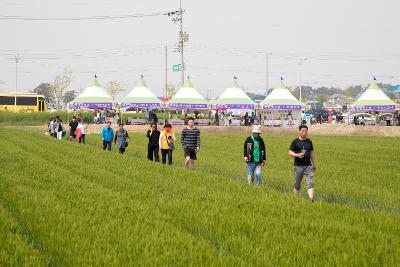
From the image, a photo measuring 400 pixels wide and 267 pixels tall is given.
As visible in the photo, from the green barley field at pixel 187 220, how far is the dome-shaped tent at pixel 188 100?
109 ft

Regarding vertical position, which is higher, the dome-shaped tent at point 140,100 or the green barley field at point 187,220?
the dome-shaped tent at point 140,100

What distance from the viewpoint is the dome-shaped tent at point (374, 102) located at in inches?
1987

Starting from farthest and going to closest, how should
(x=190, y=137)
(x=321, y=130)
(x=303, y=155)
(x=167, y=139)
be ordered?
(x=321, y=130)
(x=167, y=139)
(x=190, y=137)
(x=303, y=155)

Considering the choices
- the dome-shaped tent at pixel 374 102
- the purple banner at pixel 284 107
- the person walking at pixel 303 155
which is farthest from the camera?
the purple banner at pixel 284 107

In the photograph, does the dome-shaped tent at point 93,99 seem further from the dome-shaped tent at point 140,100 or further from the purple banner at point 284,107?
the purple banner at point 284,107

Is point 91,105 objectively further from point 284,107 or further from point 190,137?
point 190,137

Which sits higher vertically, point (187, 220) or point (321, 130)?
point (321, 130)

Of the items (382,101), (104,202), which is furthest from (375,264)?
(382,101)

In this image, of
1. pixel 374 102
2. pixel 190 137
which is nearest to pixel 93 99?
pixel 374 102

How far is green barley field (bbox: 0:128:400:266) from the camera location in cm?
761

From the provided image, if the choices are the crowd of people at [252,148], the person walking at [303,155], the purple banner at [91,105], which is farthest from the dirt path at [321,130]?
the person walking at [303,155]

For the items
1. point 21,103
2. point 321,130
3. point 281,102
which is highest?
point 21,103

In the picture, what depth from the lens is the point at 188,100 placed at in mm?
52844

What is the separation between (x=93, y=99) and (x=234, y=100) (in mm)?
11644
